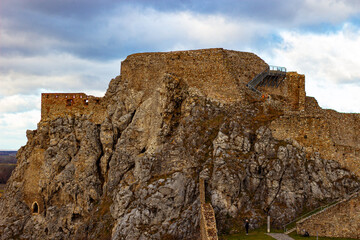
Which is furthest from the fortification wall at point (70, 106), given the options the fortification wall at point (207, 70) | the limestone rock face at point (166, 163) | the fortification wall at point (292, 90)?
the fortification wall at point (292, 90)

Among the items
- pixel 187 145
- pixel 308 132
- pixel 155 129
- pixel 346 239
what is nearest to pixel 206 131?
pixel 187 145

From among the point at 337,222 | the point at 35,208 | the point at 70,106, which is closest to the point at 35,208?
the point at 35,208

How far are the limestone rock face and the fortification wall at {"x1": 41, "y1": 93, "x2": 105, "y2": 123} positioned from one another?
59cm

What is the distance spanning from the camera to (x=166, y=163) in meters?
33.4

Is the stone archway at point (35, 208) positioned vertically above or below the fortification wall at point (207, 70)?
below

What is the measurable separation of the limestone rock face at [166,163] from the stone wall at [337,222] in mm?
2550

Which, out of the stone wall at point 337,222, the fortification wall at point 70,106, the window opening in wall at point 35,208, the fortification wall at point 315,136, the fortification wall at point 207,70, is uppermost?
the fortification wall at point 207,70

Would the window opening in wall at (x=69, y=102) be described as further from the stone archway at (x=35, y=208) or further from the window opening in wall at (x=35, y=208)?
the window opening in wall at (x=35, y=208)

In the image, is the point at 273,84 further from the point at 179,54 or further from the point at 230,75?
the point at 179,54

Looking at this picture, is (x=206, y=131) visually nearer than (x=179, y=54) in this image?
Yes

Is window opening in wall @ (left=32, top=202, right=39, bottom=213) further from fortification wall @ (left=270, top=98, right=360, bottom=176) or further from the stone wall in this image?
the stone wall

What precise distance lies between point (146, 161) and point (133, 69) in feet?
32.3

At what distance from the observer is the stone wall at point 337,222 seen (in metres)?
26.3

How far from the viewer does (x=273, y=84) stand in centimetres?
3691
